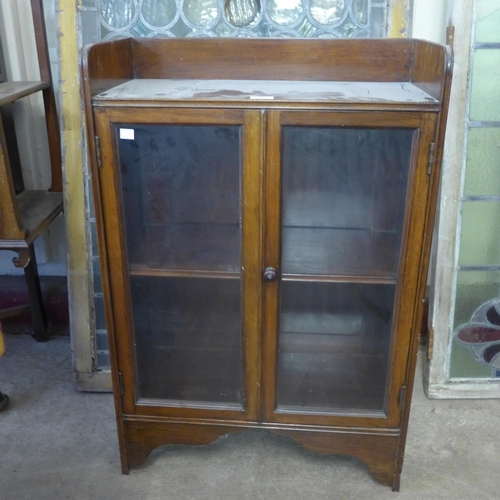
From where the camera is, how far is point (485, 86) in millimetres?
1533

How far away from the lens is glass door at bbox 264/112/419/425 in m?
1.15

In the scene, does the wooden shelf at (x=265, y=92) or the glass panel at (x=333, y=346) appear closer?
the wooden shelf at (x=265, y=92)

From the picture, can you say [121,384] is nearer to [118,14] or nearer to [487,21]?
[118,14]

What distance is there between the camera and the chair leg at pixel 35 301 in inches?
72.9

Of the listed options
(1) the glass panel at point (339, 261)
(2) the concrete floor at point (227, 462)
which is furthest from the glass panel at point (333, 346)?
(2) the concrete floor at point (227, 462)

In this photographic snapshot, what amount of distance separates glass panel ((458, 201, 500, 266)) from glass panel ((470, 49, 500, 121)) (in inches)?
9.5

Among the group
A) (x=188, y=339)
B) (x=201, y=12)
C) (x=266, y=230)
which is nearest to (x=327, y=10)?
(x=201, y=12)

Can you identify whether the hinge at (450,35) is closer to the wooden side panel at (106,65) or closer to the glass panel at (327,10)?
the glass panel at (327,10)

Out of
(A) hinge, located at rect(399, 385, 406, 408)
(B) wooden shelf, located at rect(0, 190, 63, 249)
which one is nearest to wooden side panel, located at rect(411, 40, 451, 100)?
(A) hinge, located at rect(399, 385, 406, 408)

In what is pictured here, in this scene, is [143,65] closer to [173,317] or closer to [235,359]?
[173,317]

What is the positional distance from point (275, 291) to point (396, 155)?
1.25 feet

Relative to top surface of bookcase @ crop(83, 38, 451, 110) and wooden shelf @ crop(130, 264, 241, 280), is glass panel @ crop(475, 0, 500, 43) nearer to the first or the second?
top surface of bookcase @ crop(83, 38, 451, 110)

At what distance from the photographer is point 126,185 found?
1.21m

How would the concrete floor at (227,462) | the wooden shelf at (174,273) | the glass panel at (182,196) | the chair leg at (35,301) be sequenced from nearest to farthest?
the glass panel at (182,196) → the wooden shelf at (174,273) → the concrete floor at (227,462) → the chair leg at (35,301)
